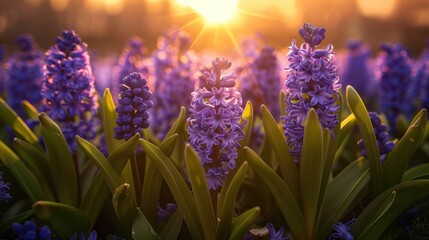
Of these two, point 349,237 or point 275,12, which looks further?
point 275,12

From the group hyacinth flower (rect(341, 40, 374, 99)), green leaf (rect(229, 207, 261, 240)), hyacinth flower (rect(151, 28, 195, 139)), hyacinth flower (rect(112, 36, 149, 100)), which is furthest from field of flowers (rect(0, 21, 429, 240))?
hyacinth flower (rect(341, 40, 374, 99))

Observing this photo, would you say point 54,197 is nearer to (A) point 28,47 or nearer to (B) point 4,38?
(A) point 28,47

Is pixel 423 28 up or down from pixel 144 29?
down

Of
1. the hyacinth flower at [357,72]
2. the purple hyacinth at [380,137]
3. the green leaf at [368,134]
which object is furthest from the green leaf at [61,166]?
the hyacinth flower at [357,72]

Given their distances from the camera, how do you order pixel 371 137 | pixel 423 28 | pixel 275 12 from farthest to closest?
pixel 275 12 < pixel 423 28 < pixel 371 137

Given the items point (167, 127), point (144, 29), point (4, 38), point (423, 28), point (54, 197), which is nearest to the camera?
point (54, 197)

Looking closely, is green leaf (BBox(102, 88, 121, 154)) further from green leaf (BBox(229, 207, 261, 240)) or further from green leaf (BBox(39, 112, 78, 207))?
green leaf (BBox(229, 207, 261, 240))

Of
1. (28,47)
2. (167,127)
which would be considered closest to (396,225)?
(167,127)
